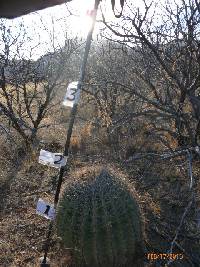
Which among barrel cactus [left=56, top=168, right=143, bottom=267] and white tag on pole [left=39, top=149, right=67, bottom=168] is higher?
white tag on pole [left=39, top=149, right=67, bottom=168]

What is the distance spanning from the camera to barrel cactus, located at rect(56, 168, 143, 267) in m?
3.99

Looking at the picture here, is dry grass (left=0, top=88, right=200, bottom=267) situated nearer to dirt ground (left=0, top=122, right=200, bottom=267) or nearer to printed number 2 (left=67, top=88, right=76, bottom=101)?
dirt ground (left=0, top=122, right=200, bottom=267)

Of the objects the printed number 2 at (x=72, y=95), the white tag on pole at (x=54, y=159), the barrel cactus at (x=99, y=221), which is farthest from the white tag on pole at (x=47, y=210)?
the printed number 2 at (x=72, y=95)

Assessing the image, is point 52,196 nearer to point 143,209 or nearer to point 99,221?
point 143,209

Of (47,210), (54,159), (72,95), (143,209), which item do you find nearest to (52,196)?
(143,209)

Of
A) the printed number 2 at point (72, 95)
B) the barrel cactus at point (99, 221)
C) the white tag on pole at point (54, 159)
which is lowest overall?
the barrel cactus at point (99, 221)

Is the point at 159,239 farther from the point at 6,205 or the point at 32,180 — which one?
the point at 32,180

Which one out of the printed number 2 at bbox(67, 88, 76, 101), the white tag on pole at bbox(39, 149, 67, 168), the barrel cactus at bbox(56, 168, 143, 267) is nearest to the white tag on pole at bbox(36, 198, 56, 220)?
the barrel cactus at bbox(56, 168, 143, 267)

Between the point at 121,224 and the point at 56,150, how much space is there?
5314mm

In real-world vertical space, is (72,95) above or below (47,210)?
above

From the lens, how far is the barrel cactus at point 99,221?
13.1 feet

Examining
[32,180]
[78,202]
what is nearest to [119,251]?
[78,202]

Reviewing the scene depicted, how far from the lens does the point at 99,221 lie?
3977mm

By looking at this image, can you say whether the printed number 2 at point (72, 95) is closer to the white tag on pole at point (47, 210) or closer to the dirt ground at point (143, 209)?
the white tag on pole at point (47, 210)
